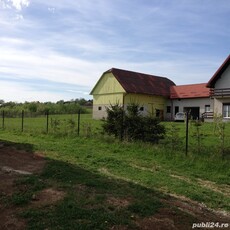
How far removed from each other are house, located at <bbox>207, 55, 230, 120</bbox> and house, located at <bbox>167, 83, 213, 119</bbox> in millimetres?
3296

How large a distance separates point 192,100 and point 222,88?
7.60 meters

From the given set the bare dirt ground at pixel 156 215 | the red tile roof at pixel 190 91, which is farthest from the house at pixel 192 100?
the bare dirt ground at pixel 156 215

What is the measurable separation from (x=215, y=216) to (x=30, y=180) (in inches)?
148

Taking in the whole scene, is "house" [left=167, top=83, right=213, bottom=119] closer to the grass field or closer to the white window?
the white window

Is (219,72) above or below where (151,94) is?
above

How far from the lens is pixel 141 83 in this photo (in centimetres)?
4519

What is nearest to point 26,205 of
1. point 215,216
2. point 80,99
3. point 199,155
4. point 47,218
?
point 47,218

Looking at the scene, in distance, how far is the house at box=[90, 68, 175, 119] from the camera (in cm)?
4243

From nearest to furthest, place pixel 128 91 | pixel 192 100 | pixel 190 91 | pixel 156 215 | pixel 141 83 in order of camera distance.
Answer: pixel 156 215
pixel 128 91
pixel 192 100
pixel 190 91
pixel 141 83

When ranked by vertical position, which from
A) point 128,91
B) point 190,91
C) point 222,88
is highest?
point 190,91

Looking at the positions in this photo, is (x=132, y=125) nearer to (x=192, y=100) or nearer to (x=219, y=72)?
(x=219, y=72)

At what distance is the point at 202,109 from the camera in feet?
139

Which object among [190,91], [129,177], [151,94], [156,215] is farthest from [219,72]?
[156,215]

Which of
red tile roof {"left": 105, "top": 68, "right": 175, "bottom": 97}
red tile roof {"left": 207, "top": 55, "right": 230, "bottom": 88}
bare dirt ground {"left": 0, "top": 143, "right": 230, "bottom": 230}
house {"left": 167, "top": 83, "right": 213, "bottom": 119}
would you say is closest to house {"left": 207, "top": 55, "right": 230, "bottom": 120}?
red tile roof {"left": 207, "top": 55, "right": 230, "bottom": 88}
